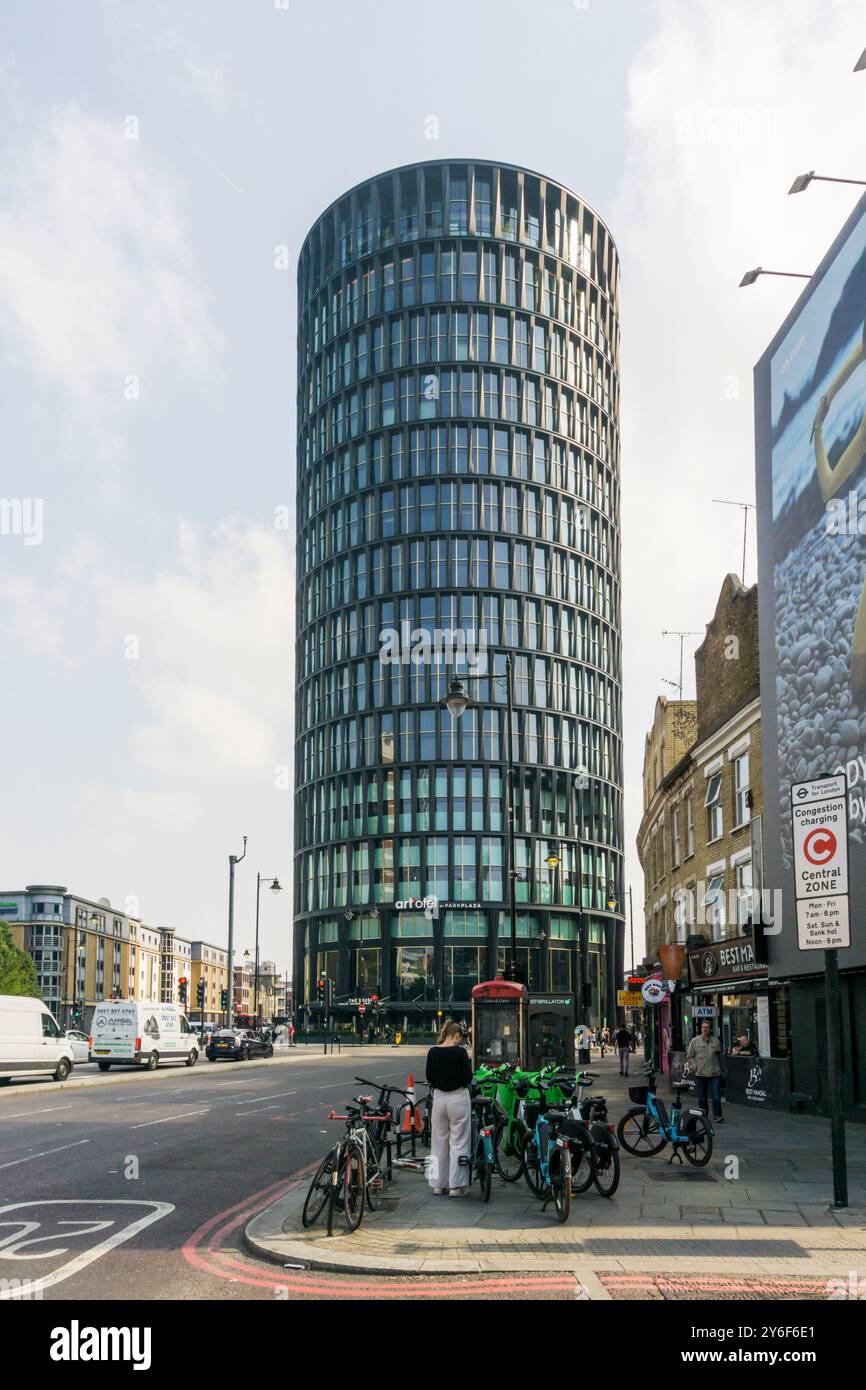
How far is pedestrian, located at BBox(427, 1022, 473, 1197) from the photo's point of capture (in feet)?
42.8

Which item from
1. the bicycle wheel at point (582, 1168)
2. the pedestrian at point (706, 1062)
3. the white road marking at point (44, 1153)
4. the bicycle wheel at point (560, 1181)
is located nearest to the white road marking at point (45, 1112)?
A: the white road marking at point (44, 1153)

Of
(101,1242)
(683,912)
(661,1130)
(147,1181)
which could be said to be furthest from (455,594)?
(101,1242)

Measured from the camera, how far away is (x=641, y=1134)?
57.6 ft

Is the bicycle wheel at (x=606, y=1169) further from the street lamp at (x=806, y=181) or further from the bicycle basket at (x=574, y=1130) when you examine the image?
the street lamp at (x=806, y=181)

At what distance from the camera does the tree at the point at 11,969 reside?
330 ft

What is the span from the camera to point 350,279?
3900 inches

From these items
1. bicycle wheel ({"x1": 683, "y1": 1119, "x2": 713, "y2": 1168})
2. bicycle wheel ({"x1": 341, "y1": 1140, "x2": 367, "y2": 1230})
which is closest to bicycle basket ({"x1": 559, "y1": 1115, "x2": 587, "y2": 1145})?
bicycle wheel ({"x1": 341, "y1": 1140, "x2": 367, "y2": 1230})

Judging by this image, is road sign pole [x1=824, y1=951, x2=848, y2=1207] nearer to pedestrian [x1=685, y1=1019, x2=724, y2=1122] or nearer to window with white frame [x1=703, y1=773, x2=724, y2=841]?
pedestrian [x1=685, y1=1019, x2=724, y2=1122]

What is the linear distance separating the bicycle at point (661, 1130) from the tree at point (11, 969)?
291 feet

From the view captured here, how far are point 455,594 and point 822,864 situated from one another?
7858cm

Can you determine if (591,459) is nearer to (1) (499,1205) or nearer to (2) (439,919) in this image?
(2) (439,919)

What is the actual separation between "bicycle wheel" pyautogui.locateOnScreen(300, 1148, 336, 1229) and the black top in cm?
161

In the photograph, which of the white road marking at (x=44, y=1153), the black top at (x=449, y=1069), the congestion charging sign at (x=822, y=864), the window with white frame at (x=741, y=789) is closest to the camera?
the congestion charging sign at (x=822, y=864)
